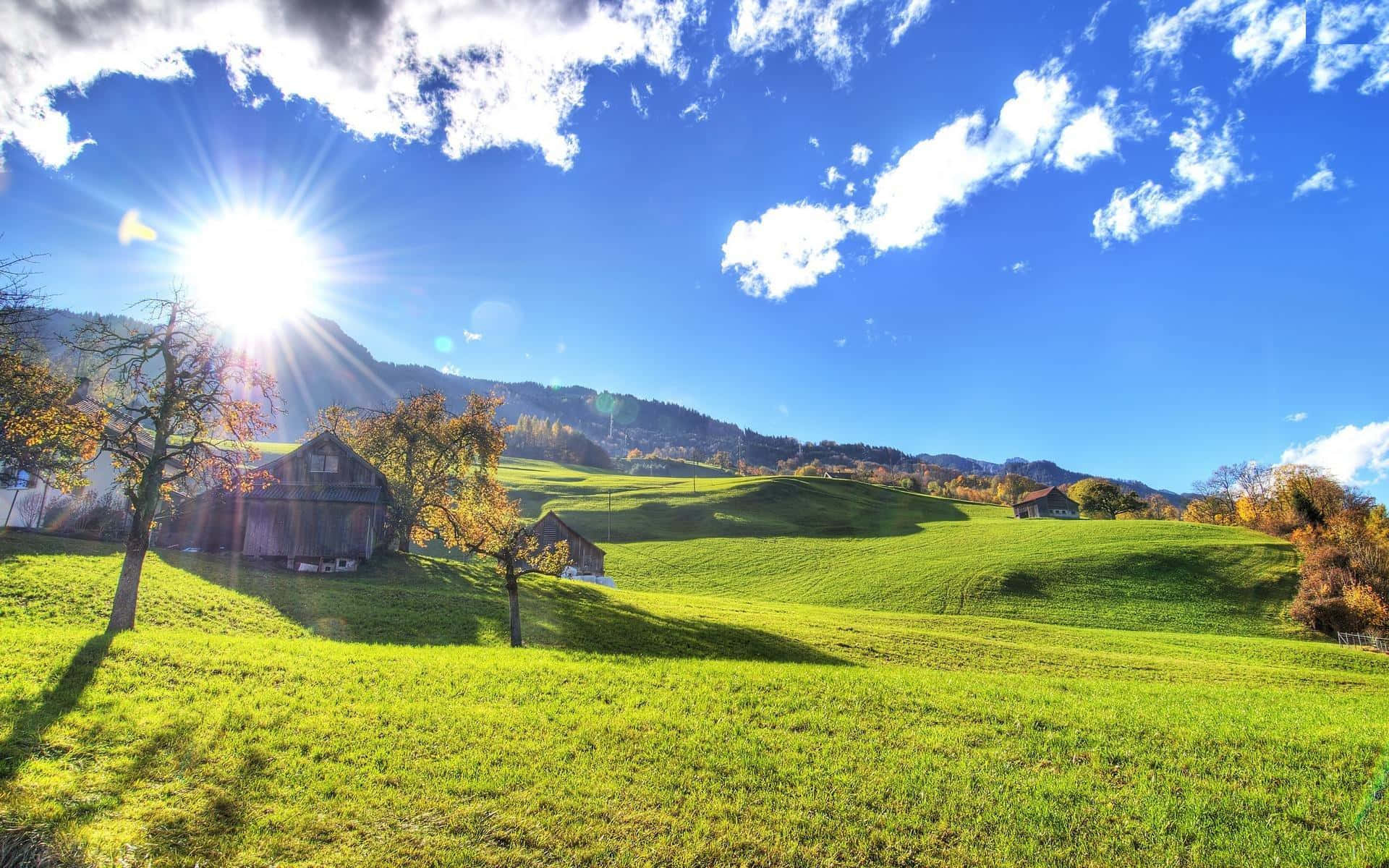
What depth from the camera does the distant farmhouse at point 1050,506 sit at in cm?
11144

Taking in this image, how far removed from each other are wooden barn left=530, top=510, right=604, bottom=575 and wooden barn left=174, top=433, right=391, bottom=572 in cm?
1636

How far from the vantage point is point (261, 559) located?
37844 millimetres

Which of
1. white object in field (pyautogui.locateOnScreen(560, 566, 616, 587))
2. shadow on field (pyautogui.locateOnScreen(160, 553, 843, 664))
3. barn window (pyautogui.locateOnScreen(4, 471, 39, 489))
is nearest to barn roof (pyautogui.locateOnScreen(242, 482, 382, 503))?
shadow on field (pyautogui.locateOnScreen(160, 553, 843, 664))

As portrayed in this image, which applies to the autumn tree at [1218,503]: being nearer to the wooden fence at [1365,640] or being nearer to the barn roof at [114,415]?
the wooden fence at [1365,640]

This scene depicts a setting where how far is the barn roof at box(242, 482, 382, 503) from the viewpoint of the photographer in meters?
38.7

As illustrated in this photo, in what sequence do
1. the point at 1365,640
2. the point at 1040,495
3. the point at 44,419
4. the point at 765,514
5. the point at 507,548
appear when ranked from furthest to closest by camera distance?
the point at 1040,495 < the point at 765,514 < the point at 1365,640 < the point at 507,548 < the point at 44,419

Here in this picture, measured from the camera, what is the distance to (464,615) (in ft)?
90.0

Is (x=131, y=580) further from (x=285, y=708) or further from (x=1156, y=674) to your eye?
(x=1156, y=674)

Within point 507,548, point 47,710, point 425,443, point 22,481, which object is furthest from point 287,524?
point 47,710

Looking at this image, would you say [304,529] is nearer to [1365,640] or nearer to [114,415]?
[114,415]

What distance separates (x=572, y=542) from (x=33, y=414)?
134 ft

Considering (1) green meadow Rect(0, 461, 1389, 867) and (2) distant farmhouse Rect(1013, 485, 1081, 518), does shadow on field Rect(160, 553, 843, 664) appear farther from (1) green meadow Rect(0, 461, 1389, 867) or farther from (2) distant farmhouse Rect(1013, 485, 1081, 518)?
(2) distant farmhouse Rect(1013, 485, 1081, 518)

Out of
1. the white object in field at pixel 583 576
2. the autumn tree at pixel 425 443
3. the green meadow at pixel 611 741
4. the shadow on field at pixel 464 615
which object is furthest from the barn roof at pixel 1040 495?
the autumn tree at pixel 425 443

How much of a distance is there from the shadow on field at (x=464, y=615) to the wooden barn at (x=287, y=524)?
2008 mm
